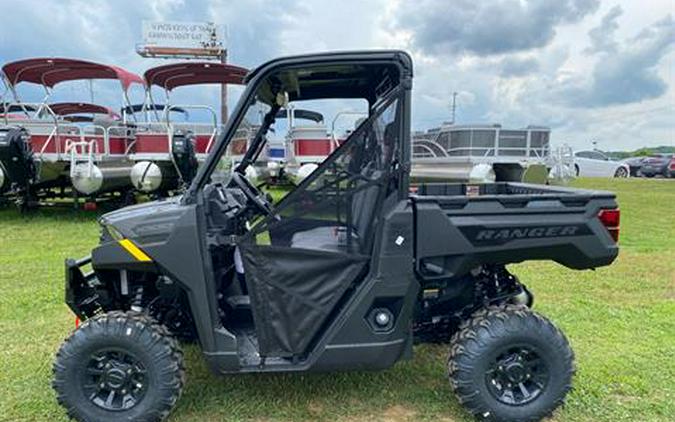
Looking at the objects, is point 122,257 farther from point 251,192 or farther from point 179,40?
point 179,40

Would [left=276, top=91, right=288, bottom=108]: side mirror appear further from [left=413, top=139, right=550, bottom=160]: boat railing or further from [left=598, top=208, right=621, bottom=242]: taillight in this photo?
[left=413, top=139, right=550, bottom=160]: boat railing

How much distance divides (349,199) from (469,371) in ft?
3.55

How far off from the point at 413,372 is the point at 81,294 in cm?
206

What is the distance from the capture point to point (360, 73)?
292 cm

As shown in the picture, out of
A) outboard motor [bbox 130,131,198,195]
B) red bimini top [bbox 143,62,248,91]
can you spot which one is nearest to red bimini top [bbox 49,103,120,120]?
red bimini top [bbox 143,62,248,91]

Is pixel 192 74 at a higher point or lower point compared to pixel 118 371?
higher

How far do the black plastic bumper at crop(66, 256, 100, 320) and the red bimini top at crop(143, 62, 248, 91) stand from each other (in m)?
7.88

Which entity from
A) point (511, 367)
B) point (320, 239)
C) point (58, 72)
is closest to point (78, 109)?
A: point (58, 72)

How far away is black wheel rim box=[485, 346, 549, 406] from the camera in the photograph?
2.69 meters

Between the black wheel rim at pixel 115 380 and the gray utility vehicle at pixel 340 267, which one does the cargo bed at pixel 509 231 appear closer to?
the gray utility vehicle at pixel 340 267

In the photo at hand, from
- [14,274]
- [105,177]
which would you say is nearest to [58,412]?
[14,274]

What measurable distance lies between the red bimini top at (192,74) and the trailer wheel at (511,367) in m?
8.64

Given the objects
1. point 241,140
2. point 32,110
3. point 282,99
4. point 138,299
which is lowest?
point 138,299

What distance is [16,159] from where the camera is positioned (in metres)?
8.46
